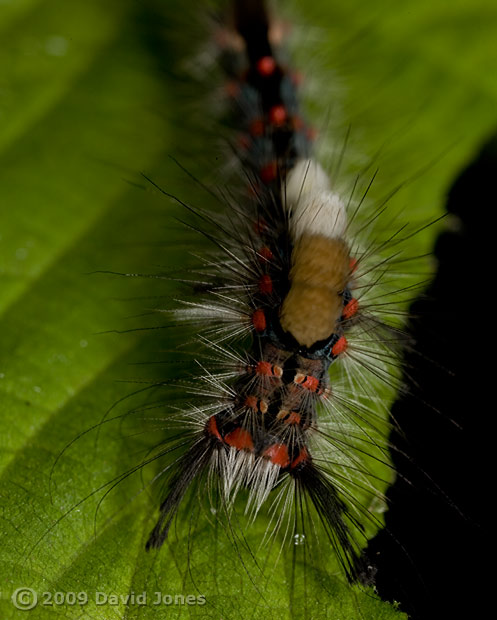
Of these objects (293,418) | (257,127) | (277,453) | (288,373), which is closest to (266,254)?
(288,373)

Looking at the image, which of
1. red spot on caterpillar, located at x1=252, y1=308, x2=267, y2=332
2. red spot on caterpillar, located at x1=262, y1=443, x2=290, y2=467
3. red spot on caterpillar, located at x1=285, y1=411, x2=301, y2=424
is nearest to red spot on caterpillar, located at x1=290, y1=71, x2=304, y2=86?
red spot on caterpillar, located at x1=252, y1=308, x2=267, y2=332

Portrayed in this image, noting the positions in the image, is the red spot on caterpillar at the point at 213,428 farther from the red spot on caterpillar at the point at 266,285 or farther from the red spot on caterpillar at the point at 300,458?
the red spot on caterpillar at the point at 266,285

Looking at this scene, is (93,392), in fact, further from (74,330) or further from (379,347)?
(379,347)

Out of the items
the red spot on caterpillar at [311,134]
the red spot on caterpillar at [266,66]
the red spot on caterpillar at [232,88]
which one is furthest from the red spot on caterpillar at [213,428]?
the red spot on caterpillar at [266,66]

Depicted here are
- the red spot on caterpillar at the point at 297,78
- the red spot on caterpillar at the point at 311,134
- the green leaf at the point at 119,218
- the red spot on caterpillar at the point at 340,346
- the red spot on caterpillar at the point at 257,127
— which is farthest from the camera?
the red spot on caterpillar at the point at 297,78

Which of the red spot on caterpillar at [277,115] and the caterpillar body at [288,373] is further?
the red spot on caterpillar at [277,115]

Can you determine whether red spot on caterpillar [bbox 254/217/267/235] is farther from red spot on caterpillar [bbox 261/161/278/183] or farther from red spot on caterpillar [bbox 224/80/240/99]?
red spot on caterpillar [bbox 224/80/240/99]
